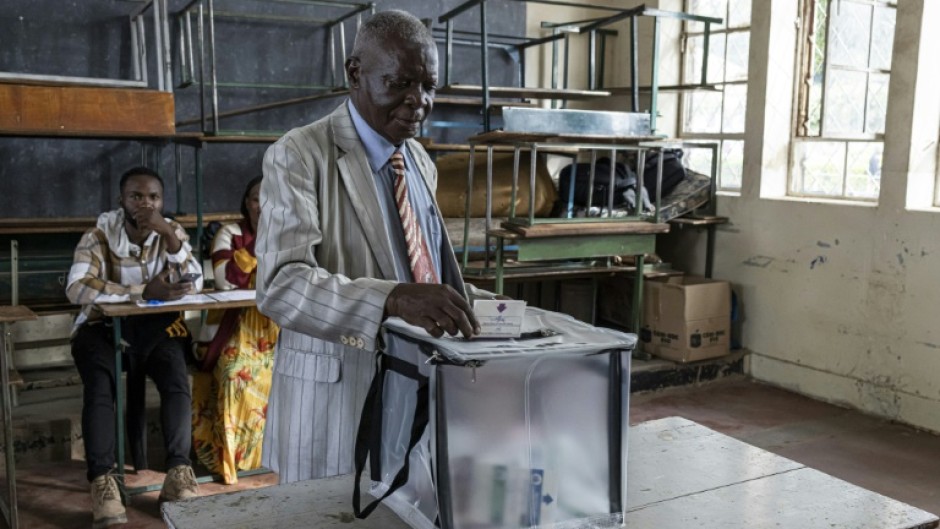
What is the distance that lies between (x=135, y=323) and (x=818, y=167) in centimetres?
389

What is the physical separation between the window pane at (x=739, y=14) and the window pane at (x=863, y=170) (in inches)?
43.9

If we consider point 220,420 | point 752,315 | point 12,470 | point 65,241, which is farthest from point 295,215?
point 752,315

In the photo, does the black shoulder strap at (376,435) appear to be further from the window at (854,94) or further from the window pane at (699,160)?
the window pane at (699,160)

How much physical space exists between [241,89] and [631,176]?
243 centimetres

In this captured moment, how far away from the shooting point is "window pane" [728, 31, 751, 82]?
5566 mm

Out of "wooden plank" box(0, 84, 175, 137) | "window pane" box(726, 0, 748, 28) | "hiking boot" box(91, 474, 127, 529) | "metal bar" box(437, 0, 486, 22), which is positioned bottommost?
"hiking boot" box(91, 474, 127, 529)

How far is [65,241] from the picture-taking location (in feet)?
15.5

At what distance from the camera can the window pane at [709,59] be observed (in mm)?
5738

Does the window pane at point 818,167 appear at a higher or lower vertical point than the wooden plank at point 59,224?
higher

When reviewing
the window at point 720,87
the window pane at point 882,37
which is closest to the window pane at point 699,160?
the window at point 720,87

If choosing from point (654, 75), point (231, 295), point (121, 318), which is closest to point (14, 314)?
point (121, 318)

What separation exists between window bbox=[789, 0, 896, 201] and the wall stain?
0.49 m

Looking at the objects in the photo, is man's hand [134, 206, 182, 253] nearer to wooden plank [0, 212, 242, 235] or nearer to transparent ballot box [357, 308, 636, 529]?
wooden plank [0, 212, 242, 235]

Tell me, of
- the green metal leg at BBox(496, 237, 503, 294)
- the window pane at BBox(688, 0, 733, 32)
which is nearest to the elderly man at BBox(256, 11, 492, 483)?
the green metal leg at BBox(496, 237, 503, 294)
